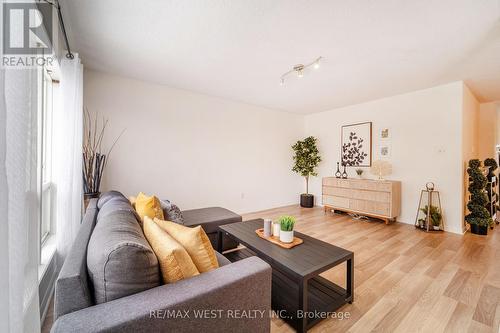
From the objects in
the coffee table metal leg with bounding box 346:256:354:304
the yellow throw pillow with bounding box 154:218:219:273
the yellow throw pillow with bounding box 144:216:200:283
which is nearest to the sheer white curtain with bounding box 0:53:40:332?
the yellow throw pillow with bounding box 144:216:200:283

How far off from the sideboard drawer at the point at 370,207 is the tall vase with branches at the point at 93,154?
4424mm

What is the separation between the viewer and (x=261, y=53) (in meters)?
2.45

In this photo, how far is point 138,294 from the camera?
0.89 m

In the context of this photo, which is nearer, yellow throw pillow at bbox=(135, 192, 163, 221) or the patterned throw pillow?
yellow throw pillow at bbox=(135, 192, 163, 221)

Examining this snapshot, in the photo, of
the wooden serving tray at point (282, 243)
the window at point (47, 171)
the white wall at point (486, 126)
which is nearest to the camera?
the wooden serving tray at point (282, 243)

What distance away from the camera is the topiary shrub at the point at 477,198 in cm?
327

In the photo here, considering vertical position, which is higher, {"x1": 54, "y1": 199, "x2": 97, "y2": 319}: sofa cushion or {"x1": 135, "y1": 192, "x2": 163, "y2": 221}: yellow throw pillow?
{"x1": 135, "y1": 192, "x2": 163, "y2": 221}: yellow throw pillow

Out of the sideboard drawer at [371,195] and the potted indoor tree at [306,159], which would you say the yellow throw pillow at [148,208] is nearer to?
the sideboard drawer at [371,195]

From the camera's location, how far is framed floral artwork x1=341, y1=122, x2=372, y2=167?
4406mm

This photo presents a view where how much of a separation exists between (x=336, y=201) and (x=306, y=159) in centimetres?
124

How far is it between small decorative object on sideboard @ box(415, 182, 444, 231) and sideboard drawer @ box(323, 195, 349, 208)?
3.94 ft

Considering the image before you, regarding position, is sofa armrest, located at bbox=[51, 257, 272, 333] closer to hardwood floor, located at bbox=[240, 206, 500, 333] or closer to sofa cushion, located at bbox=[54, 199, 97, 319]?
sofa cushion, located at bbox=[54, 199, 97, 319]

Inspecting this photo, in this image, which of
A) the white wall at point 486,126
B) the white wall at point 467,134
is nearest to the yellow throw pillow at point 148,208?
the white wall at point 467,134

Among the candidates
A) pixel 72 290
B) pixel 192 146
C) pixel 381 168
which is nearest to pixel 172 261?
pixel 72 290
